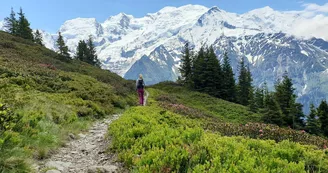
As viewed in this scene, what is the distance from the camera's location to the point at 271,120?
3584 cm

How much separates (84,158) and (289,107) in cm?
4056

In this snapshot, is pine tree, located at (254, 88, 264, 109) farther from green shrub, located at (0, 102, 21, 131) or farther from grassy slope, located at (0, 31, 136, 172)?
green shrub, located at (0, 102, 21, 131)

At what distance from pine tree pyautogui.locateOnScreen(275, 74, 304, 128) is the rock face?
113 ft

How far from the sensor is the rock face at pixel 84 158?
7067 mm

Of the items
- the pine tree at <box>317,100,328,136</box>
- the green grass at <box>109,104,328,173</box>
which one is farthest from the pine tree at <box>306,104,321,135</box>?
the green grass at <box>109,104,328,173</box>

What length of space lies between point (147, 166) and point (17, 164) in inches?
115

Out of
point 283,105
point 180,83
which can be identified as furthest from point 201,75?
point 283,105

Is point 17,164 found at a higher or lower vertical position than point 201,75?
lower

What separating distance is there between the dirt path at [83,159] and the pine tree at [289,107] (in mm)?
34557

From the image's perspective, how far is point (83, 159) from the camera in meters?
8.38

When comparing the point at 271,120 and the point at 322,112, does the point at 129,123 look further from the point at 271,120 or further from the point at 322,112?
the point at 322,112

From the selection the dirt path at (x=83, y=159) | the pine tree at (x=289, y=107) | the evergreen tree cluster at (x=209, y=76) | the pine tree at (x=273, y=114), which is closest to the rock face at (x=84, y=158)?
the dirt path at (x=83, y=159)

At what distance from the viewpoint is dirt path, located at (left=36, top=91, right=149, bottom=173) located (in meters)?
7.04

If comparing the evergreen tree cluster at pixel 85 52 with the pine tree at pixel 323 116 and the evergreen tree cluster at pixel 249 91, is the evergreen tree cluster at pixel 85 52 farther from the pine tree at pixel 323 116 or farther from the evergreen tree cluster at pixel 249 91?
the pine tree at pixel 323 116
